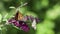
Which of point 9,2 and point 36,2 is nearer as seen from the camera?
point 9,2

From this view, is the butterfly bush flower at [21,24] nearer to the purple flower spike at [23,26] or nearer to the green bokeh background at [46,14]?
the purple flower spike at [23,26]

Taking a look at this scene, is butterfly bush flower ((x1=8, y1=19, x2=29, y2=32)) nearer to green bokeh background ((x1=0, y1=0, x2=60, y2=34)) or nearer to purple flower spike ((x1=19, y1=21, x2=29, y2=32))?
purple flower spike ((x1=19, y1=21, x2=29, y2=32))

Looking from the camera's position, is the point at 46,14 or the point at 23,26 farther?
the point at 46,14

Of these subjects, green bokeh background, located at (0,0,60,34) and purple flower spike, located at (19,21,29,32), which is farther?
green bokeh background, located at (0,0,60,34)

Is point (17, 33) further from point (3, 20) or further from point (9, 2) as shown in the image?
point (3, 20)

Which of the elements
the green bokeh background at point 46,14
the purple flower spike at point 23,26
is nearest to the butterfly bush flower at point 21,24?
the purple flower spike at point 23,26

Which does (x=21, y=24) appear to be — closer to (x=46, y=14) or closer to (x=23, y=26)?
(x=23, y=26)

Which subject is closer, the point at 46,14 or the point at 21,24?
the point at 21,24

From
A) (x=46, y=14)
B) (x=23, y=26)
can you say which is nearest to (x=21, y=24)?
(x=23, y=26)

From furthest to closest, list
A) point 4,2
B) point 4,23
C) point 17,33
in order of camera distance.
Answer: point 4,2, point 17,33, point 4,23

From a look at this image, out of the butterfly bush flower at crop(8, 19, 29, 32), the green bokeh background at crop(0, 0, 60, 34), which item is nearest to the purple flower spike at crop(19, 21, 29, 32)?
the butterfly bush flower at crop(8, 19, 29, 32)

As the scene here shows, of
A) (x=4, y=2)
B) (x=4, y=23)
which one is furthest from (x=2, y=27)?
(x=4, y=2)
